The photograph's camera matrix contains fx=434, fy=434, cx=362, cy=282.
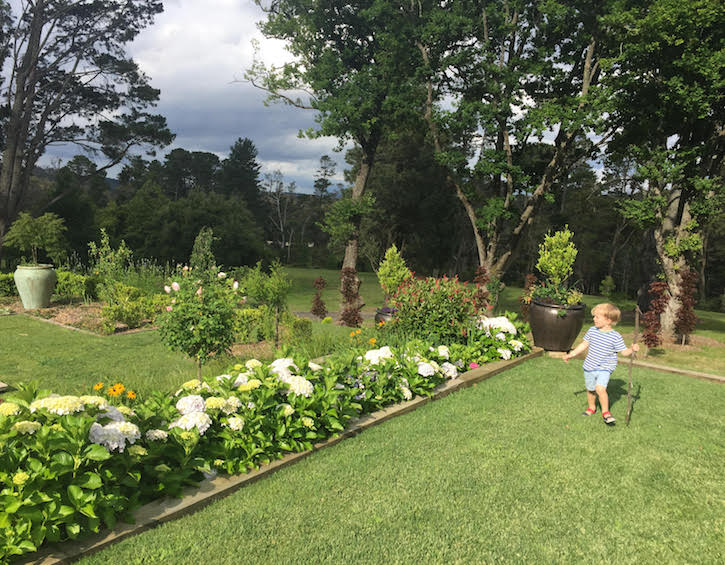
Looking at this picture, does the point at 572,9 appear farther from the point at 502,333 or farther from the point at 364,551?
the point at 364,551

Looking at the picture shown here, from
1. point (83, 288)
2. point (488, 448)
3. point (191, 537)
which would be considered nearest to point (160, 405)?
point (191, 537)

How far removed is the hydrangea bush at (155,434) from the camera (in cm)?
216

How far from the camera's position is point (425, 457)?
354cm

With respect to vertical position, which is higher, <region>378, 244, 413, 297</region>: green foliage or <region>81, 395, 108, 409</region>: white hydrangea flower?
<region>378, 244, 413, 297</region>: green foliage

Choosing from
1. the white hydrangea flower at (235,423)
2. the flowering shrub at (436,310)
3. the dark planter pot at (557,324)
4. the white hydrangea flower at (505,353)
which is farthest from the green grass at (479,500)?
the dark planter pot at (557,324)

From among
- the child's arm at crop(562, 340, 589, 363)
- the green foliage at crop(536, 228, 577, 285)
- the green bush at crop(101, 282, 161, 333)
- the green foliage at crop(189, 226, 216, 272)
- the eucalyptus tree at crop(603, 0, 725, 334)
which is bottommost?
the green bush at crop(101, 282, 161, 333)

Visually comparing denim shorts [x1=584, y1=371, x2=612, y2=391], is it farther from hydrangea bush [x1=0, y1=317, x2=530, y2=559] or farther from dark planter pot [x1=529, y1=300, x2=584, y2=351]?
dark planter pot [x1=529, y1=300, x2=584, y2=351]

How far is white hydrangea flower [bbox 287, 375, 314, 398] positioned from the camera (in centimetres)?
358

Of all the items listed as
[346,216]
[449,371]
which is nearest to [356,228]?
[346,216]

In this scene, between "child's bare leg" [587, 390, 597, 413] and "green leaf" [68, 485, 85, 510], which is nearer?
"green leaf" [68, 485, 85, 510]

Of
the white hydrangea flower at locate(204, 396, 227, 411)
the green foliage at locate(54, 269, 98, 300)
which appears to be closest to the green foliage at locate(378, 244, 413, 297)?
the green foliage at locate(54, 269, 98, 300)

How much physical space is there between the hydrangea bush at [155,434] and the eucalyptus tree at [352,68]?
10.6 metres

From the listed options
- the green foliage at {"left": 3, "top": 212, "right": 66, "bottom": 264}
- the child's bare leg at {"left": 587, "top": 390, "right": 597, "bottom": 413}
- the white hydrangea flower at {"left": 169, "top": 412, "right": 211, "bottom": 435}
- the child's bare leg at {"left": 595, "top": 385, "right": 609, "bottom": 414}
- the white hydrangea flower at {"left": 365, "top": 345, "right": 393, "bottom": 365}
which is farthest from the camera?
the green foliage at {"left": 3, "top": 212, "right": 66, "bottom": 264}

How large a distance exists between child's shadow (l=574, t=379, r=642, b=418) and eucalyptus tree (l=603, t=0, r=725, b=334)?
6.12 metres
